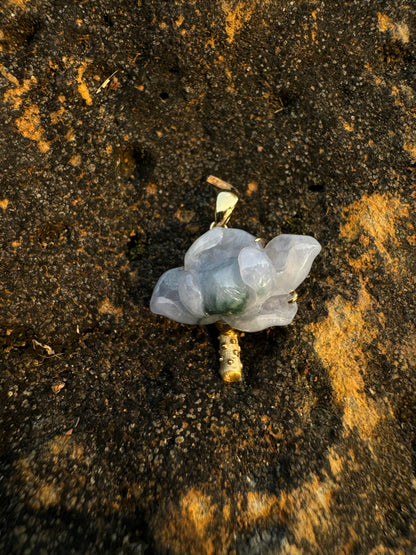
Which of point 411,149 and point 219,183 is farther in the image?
point 411,149

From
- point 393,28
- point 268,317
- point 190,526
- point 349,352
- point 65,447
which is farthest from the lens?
point 393,28

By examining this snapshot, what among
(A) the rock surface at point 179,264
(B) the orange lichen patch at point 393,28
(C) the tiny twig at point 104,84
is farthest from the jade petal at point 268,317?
(B) the orange lichen patch at point 393,28

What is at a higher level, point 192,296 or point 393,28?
point 393,28

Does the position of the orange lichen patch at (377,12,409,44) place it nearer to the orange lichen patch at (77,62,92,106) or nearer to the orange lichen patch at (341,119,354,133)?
the orange lichen patch at (341,119,354,133)

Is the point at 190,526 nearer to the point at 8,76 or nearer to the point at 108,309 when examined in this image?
the point at 108,309

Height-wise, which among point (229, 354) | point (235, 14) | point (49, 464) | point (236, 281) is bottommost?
point (49, 464)

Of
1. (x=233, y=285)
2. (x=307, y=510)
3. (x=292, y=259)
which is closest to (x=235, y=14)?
(x=292, y=259)

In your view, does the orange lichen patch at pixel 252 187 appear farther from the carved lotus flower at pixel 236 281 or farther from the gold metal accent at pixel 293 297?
the gold metal accent at pixel 293 297

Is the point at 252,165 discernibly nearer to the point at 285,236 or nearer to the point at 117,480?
the point at 285,236
